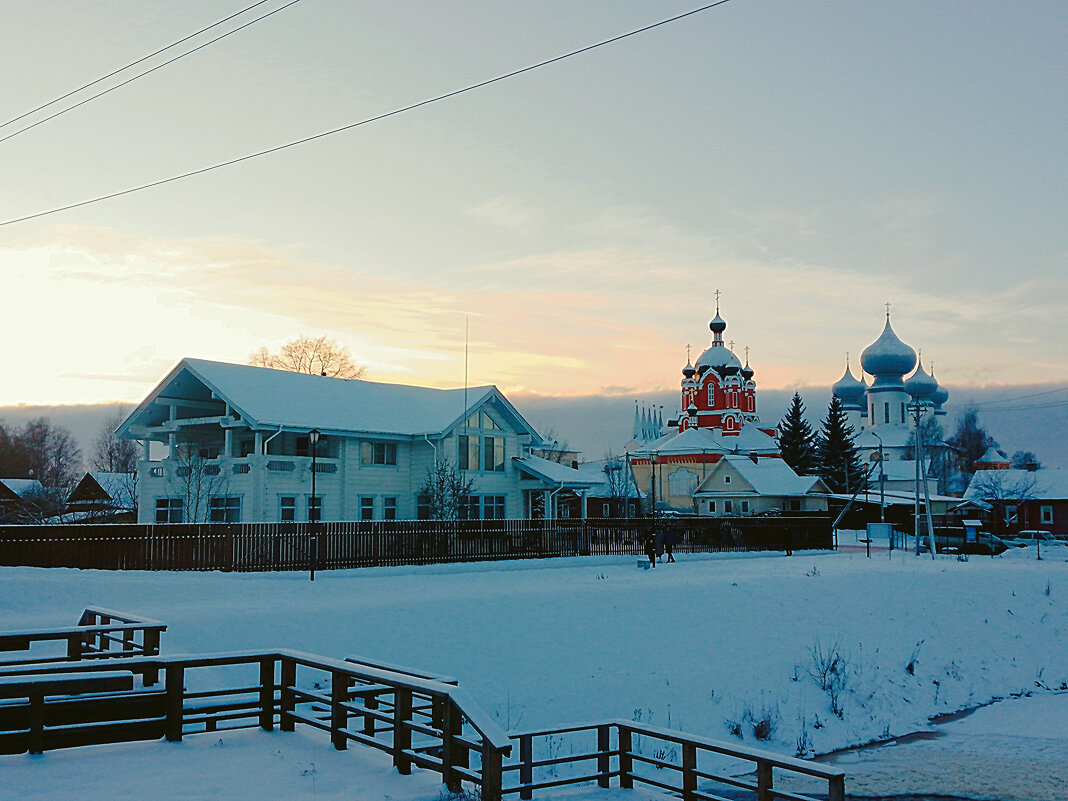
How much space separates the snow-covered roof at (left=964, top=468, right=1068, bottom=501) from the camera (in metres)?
76.4

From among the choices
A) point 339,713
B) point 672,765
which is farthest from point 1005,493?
point 339,713

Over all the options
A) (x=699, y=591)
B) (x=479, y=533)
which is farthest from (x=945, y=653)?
(x=479, y=533)

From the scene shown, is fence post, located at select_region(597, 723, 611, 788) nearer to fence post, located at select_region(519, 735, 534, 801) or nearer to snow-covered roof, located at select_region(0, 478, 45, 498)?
fence post, located at select_region(519, 735, 534, 801)

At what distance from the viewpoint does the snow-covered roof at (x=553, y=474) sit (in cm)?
4369

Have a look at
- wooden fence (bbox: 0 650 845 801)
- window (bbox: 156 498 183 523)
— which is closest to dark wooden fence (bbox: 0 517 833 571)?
window (bbox: 156 498 183 523)

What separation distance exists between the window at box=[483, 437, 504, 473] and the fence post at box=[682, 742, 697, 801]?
113ft

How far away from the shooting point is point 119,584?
76.1 feet

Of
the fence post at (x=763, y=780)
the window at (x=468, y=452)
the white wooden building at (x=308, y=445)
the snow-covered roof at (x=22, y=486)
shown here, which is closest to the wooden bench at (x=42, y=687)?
the fence post at (x=763, y=780)

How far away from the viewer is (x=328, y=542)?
29.8 metres

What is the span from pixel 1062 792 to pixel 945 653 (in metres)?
10.8

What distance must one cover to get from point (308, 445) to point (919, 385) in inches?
3564

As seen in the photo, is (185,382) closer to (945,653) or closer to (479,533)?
(479,533)

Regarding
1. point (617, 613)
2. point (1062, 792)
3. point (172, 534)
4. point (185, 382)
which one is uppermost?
point (185, 382)

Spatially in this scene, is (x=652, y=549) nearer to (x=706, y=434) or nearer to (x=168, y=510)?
(x=168, y=510)
